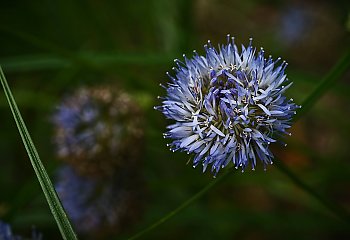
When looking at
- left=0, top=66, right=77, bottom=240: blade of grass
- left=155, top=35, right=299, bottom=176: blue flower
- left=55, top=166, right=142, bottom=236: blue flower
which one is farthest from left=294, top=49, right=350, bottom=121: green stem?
left=55, top=166, right=142, bottom=236: blue flower

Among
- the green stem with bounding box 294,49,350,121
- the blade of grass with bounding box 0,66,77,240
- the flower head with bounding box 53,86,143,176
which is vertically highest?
the flower head with bounding box 53,86,143,176

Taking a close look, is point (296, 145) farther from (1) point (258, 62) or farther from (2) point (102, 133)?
(1) point (258, 62)

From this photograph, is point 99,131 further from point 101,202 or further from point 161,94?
point 161,94

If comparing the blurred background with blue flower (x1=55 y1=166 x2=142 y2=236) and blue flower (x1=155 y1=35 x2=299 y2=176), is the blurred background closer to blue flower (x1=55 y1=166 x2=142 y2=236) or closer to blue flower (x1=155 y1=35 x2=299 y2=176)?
blue flower (x1=55 y1=166 x2=142 y2=236)

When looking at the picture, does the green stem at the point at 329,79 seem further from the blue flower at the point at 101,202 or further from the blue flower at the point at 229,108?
the blue flower at the point at 101,202

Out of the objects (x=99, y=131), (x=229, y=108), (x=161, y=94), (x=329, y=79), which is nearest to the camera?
(x=229, y=108)

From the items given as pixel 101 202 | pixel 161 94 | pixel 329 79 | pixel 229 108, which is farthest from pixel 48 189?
pixel 161 94

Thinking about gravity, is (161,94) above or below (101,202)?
above
